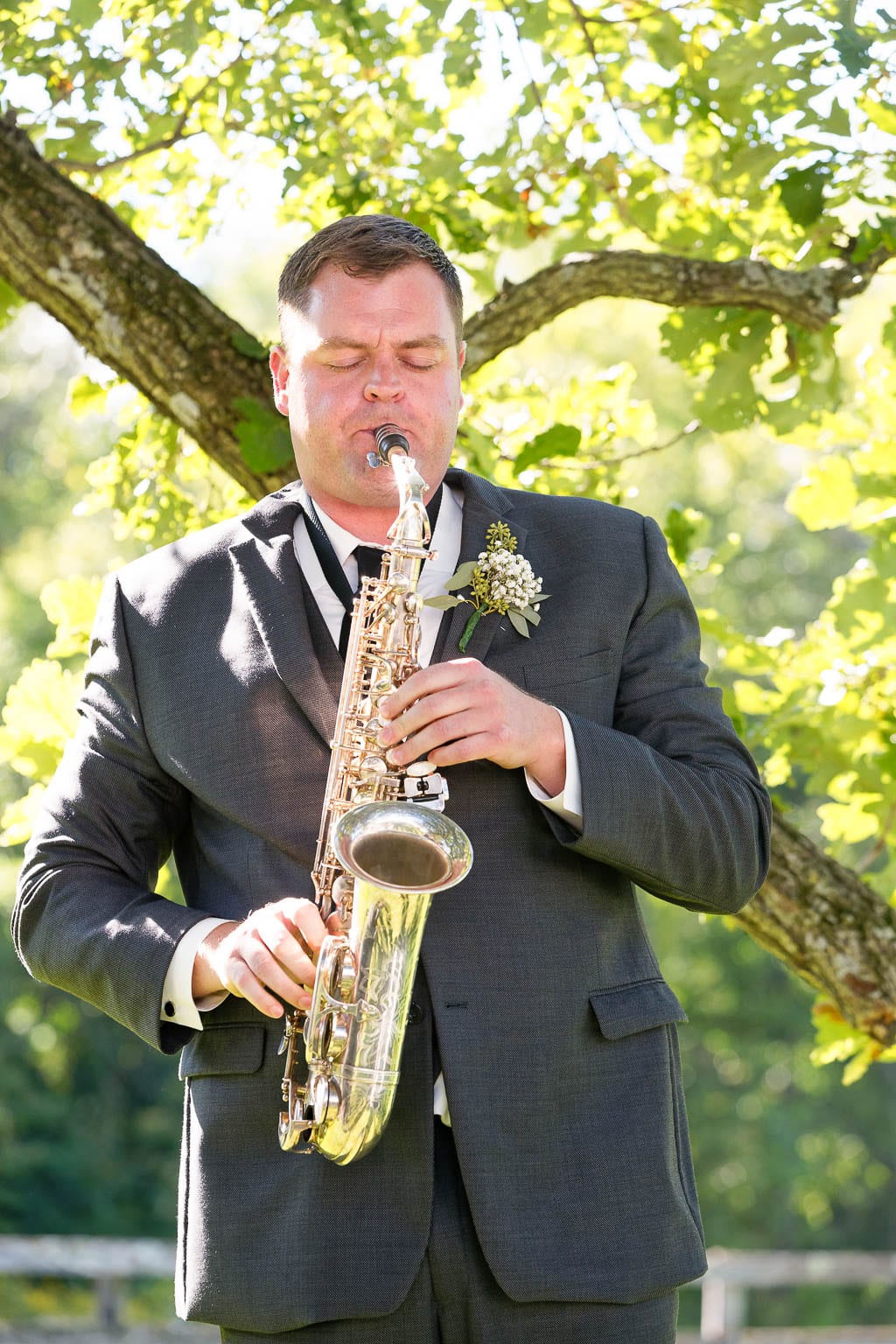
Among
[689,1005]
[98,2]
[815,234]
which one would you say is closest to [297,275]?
[98,2]

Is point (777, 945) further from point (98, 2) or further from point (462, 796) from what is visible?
point (98, 2)

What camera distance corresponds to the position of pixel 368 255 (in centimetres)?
309

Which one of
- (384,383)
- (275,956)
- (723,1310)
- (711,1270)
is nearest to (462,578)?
(384,383)

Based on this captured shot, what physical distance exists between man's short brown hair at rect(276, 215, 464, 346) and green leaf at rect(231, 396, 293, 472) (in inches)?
33.7

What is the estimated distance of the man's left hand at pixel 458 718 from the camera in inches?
102

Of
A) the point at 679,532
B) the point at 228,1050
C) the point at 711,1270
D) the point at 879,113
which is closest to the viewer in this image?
the point at 228,1050

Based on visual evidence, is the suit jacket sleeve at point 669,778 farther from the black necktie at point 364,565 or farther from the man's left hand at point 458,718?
the black necktie at point 364,565

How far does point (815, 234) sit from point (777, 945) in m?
1.94

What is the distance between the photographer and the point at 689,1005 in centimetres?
2341

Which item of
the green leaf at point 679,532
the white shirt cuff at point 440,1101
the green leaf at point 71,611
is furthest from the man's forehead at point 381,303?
the green leaf at point 71,611

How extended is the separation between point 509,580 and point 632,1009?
81 centimetres

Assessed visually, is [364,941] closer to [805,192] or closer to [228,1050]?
[228,1050]

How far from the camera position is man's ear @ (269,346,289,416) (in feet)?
10.9

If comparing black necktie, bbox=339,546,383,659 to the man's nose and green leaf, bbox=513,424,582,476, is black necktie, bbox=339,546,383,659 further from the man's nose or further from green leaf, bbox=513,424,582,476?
green leaf, bbox=513,424,582,476
